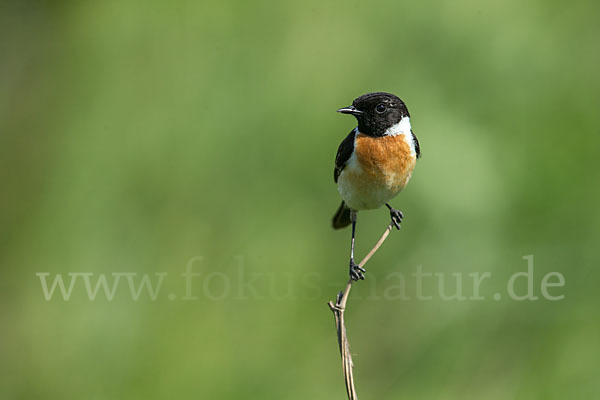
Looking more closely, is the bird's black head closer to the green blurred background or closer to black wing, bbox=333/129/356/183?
black wing, bbox=333/129/356/183

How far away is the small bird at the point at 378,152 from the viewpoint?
10.9 ft

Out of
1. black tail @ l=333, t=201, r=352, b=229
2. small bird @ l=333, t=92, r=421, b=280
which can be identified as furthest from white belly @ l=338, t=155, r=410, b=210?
black tail @ l=333, t=201, r=352, b=229

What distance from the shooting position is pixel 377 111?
3.33 metres

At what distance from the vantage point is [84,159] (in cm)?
506

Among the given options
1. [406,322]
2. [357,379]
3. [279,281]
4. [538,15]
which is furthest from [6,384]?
[538,15]

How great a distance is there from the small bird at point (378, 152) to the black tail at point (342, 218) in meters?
0.43

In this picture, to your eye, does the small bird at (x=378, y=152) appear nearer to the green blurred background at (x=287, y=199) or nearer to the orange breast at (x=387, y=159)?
the orange breast at (x=387, y=159)

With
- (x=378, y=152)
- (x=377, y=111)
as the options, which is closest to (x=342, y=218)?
(x=378, y=152)

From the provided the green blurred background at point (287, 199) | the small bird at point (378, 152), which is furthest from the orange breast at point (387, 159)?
the green blurred background at point (287, 199)

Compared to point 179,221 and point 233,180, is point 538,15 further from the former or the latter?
point 179,221

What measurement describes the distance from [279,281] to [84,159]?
1.69m

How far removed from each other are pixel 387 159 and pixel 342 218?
2.39 feet

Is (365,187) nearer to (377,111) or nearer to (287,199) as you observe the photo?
(377,111)

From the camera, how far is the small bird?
10.9 feet
